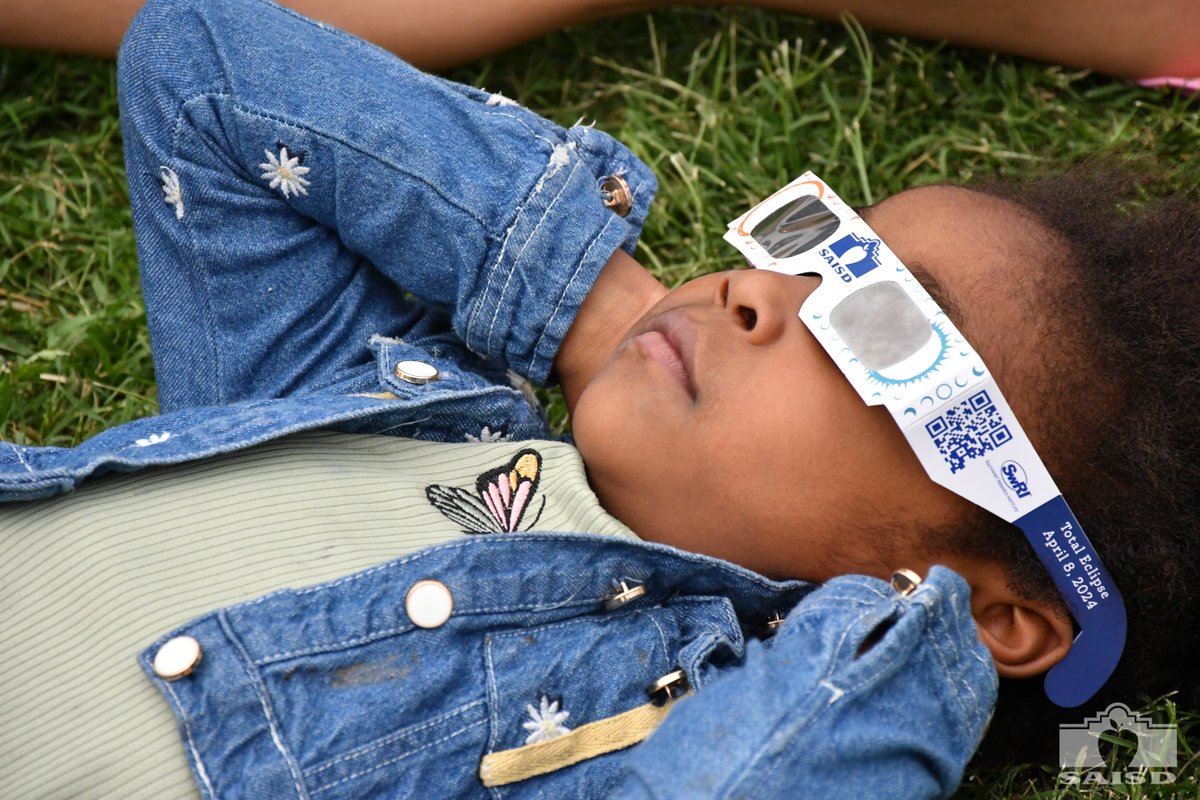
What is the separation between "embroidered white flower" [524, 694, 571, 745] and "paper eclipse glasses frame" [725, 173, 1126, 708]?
652 mm

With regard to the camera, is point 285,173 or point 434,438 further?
point 285,173

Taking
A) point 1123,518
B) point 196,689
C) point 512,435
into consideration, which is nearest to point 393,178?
point 512,435

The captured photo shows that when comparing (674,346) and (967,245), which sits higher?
(967,245)

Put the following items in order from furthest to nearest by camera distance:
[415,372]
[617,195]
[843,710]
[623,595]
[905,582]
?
[617,195] < [415,372] < [623,595] < [905,582] < [843,710]

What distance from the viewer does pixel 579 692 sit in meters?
1.81

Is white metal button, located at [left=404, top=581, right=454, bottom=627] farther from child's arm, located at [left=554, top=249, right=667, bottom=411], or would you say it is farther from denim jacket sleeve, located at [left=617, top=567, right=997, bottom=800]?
child's arm, located at [left=554, top=249, right=667, bottom=411]

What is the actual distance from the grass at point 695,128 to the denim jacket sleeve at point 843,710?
4.00 ft

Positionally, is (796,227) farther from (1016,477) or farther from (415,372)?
(415,372)

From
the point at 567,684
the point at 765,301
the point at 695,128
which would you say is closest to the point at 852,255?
the point at 765,301

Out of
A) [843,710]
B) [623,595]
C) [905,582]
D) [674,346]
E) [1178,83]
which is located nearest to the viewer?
[843,710]

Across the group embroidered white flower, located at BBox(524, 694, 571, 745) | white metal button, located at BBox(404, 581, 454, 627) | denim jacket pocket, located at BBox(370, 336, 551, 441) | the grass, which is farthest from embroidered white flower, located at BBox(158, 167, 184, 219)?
embroidered white flower, located at BBox(524, 694, 571, 745)

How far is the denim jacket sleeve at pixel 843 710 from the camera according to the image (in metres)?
1.52

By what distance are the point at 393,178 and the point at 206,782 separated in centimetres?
107

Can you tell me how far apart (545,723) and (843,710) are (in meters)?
0.46
